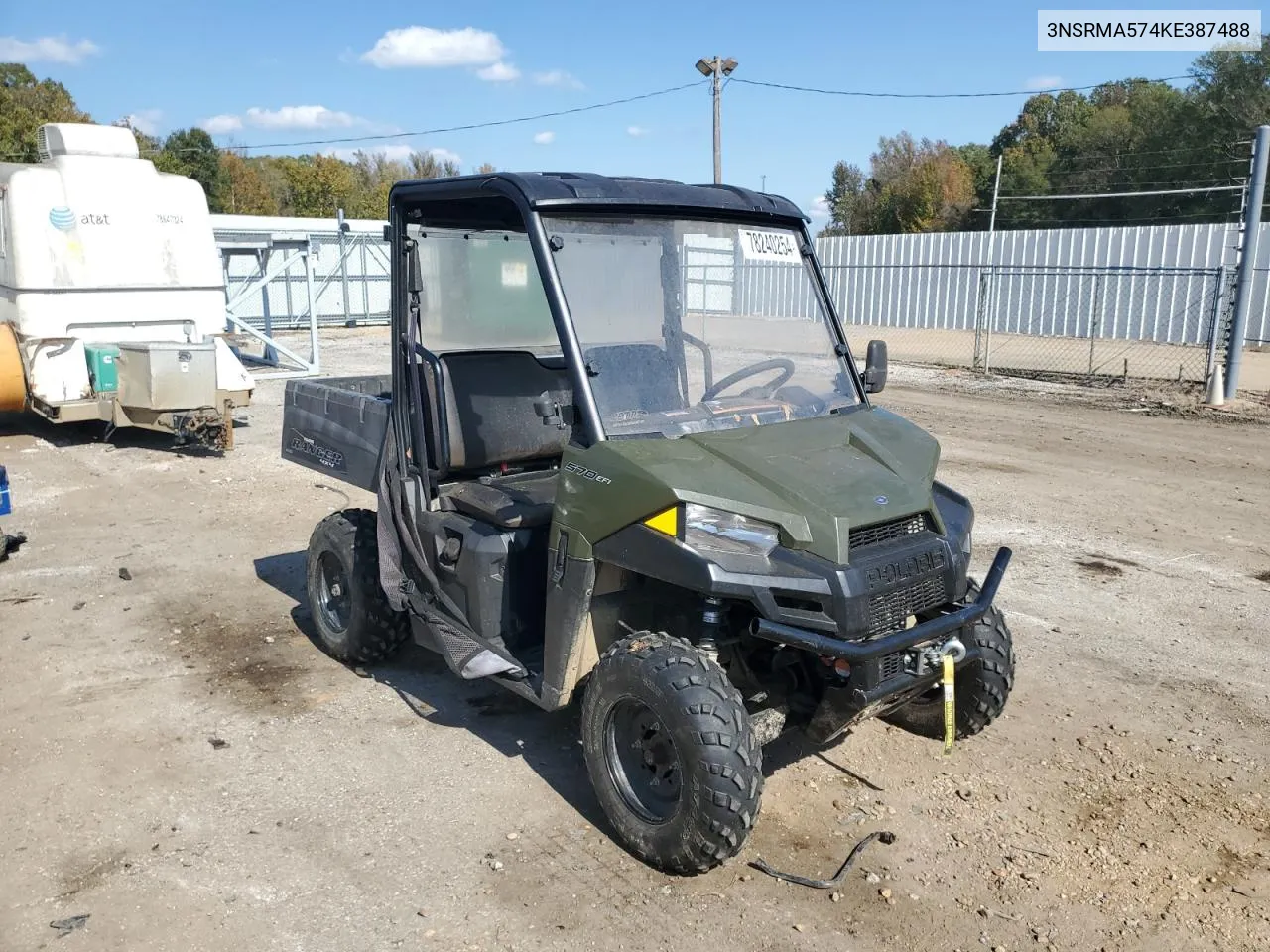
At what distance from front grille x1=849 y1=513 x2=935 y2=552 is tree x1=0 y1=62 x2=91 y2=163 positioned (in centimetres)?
4044

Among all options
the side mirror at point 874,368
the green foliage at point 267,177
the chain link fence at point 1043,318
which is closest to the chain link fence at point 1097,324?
the chain link fence at point 1043,318

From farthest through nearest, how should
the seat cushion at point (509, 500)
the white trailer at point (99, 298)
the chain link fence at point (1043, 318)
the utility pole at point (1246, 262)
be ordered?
1. the chain link fence at point (1043, 318)
2. the utility pole at point (1246, 262)
3. the white trailer at point (99, 298)
4. the seat cushion at point (509, 500)

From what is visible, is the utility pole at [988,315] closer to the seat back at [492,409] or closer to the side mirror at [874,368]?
the side mirror at [874,368]

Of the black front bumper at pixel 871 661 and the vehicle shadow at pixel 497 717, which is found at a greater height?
the black front bumper at pixel 871 661

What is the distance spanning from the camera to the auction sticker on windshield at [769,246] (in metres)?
4.23

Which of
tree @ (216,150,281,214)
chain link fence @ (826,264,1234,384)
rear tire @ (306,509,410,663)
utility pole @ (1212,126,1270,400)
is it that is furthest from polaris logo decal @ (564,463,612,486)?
tree @ (216,150,281,214)

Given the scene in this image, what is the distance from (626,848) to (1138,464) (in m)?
8.56

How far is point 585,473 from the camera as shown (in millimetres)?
3543

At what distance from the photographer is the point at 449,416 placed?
15.0ft

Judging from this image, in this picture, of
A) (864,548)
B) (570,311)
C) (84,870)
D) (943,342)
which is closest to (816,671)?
(864,548)

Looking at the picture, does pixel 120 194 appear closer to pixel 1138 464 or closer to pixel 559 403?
pixel 559 403

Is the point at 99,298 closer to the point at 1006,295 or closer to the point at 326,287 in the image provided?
the point at 326,287

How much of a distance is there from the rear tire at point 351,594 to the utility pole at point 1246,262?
1303 cm

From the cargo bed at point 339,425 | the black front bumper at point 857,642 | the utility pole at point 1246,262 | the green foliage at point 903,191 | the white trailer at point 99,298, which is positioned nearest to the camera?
the black front bumper at point 857,642
